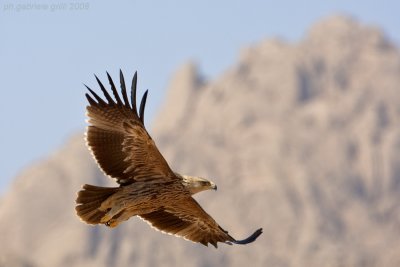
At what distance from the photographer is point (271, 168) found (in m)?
115

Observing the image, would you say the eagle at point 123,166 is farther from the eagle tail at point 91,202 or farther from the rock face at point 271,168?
the rock face at point 271,168

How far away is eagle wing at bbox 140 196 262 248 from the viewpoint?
14.9m

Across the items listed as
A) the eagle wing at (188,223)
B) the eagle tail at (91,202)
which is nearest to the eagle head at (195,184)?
the eagle wing at (188,223)

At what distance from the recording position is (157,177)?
13945 millimetres

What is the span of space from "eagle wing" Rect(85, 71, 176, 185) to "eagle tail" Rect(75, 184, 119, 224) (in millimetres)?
271

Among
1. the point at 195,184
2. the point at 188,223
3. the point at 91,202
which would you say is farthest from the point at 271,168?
the point at 91,202

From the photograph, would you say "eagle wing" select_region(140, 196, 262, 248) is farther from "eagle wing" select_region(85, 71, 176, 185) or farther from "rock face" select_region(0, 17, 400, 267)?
"rock face" select_region(0, 17, 400, 267)

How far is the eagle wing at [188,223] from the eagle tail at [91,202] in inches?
48.0

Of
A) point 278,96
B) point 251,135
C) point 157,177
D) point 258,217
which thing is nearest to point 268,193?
point 258,217

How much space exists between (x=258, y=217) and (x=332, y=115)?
24450 mm

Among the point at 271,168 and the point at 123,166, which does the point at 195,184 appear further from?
the point at 271,168

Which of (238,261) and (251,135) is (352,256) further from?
(251,135)

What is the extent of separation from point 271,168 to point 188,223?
9995cm

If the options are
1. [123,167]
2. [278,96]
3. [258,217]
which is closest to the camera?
[123,167]
